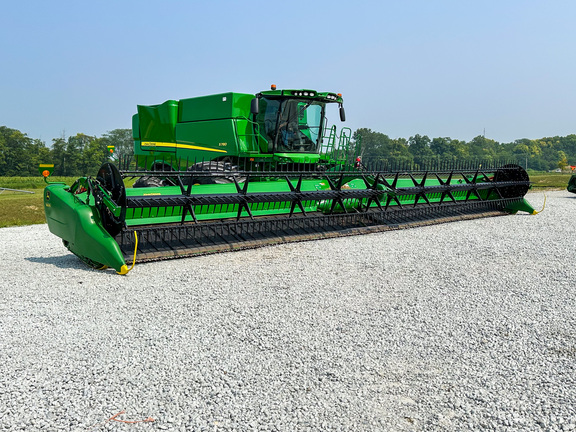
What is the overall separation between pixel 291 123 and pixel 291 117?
0.13m

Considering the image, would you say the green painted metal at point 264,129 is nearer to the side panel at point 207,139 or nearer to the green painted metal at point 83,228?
the side panel at point 207,139

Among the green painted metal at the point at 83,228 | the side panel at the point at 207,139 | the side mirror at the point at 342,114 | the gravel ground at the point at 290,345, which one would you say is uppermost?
the side mirror at the point at 342,114

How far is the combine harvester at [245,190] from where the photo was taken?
21.3 ft

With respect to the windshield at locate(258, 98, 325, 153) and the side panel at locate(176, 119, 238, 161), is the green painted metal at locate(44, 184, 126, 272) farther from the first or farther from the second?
the windshield at locate(258, 98, 325, 153)

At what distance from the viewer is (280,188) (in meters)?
8.73

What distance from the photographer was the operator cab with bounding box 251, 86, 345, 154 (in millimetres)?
10789

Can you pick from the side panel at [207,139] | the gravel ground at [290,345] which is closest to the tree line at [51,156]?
the side panel at [207,139]

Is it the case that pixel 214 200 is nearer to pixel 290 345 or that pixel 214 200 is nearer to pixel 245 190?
pixel 245 190

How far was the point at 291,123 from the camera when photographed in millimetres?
10992

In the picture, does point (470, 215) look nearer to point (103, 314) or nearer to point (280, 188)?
point (280, 188)

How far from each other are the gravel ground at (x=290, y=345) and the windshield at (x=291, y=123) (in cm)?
445

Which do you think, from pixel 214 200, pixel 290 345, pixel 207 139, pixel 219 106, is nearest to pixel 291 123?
pixel 219 106

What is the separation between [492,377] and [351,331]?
1202 mm

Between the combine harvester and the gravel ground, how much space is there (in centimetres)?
52
